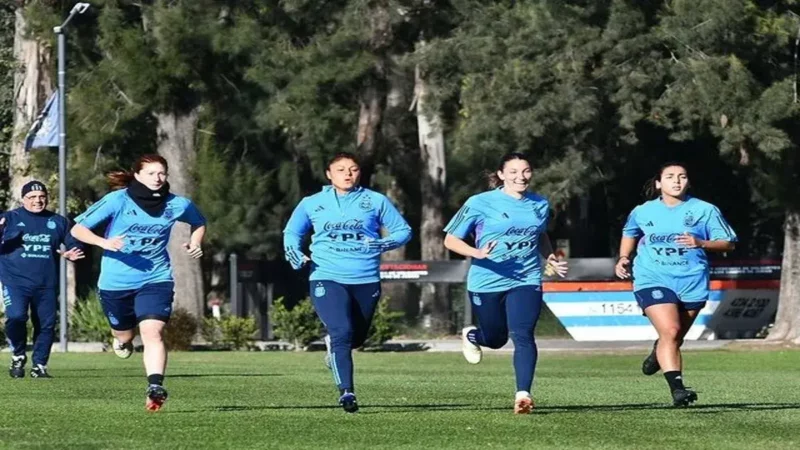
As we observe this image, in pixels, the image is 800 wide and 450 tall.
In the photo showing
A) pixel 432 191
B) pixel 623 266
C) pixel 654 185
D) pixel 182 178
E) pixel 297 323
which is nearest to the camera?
pixel 623 266

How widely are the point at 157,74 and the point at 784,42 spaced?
13659mm

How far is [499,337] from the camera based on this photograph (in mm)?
13867

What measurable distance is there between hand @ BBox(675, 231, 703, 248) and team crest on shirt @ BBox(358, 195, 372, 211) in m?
2.34

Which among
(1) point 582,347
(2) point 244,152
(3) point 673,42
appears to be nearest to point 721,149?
(3) point 673,42

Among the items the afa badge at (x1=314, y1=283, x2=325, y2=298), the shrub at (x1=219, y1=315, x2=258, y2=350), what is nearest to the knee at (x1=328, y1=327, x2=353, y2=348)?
the afa badge at (x1=314, y1=283, x2=325, y2=298)

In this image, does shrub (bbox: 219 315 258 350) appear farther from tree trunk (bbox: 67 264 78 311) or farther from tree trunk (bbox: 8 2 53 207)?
tree trunk (bbox: 67 264 78 311)

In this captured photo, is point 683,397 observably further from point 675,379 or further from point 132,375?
point 132,375

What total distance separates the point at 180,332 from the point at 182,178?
6.09 m

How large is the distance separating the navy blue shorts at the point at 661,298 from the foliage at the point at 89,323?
23.6 meters

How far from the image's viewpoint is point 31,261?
19281 millimetres

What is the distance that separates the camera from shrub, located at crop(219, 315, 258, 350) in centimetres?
3784

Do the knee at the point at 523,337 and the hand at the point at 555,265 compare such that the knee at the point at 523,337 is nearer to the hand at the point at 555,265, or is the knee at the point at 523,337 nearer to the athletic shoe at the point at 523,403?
the athletic shoe at the point at 523,403

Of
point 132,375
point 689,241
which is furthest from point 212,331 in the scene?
point 689,241

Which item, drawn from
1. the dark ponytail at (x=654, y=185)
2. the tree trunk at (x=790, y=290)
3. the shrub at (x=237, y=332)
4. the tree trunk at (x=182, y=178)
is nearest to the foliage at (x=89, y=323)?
the shrub at (x=237, y=332)
